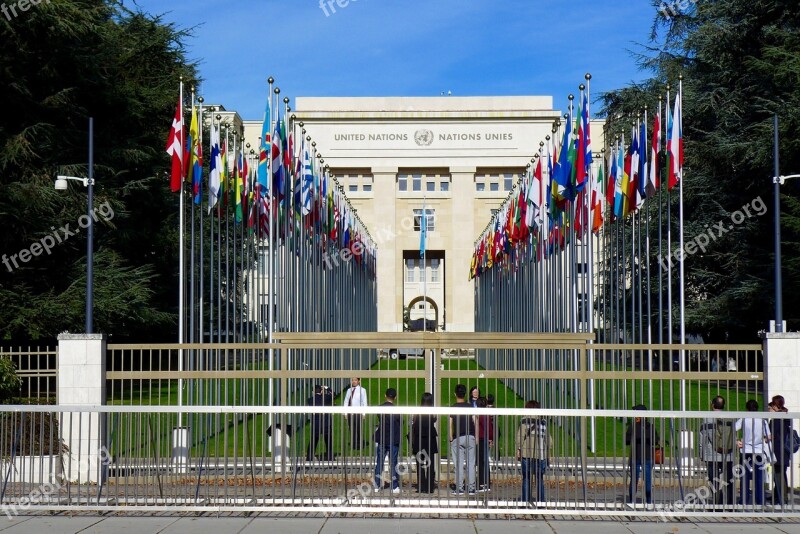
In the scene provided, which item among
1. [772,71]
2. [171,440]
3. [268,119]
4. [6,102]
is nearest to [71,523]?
[171,440]

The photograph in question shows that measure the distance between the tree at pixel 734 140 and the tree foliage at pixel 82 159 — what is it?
64.9 feet

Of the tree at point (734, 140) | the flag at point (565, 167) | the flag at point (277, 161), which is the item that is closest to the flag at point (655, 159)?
the flag at point (565, 167)

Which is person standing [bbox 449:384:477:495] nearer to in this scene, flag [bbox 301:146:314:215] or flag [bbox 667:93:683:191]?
flag [bbox 667:93:683:191]

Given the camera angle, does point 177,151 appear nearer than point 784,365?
No

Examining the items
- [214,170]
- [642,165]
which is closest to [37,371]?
[214,170]

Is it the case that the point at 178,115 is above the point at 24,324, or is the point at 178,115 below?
above

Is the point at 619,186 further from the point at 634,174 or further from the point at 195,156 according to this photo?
the point at 195,156

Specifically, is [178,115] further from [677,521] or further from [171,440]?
[677,521]

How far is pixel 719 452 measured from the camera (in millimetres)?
11445

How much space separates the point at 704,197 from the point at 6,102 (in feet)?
88.3

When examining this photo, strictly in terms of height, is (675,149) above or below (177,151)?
below

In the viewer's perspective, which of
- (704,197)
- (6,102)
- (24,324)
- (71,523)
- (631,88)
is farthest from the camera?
(631,88)

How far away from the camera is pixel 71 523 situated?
1098 centimetres

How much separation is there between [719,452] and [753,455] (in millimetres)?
648
